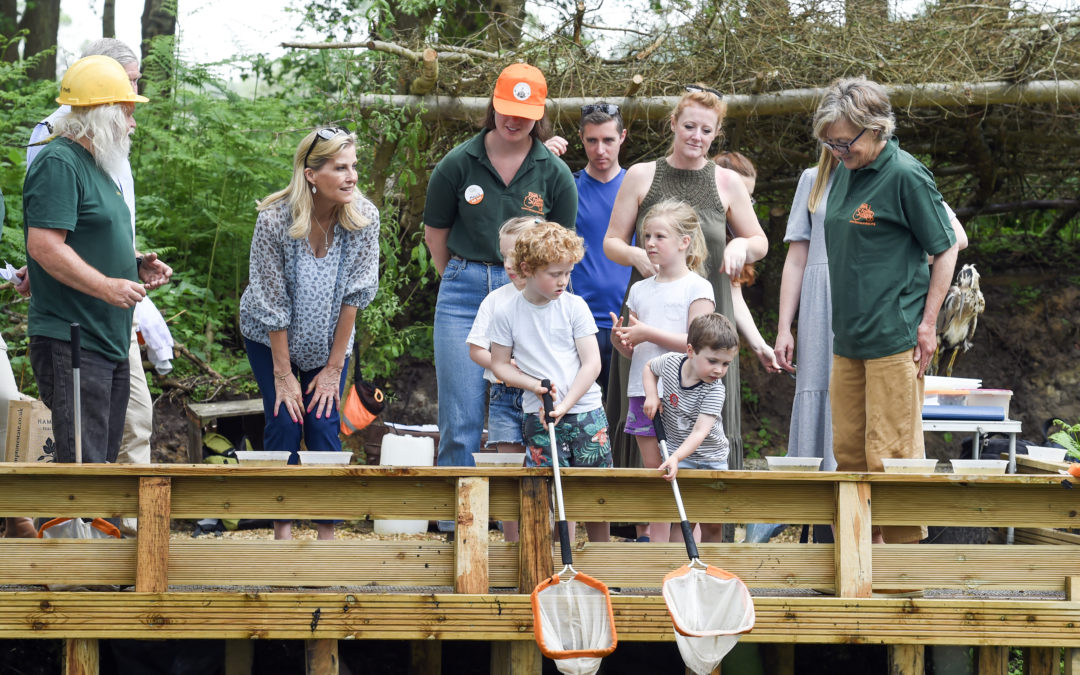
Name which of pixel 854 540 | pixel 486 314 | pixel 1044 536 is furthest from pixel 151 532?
pixel 1044 536

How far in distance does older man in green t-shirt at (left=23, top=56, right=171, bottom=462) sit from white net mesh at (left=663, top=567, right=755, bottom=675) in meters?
2.03

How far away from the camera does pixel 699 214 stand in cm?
436

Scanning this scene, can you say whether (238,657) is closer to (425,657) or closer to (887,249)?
(425,657)

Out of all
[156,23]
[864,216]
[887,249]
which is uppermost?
[156,23]

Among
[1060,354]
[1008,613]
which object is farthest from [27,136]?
[1060,354]

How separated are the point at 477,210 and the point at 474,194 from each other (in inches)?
2.5

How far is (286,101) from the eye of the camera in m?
8.76

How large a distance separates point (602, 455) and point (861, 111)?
5.04ft

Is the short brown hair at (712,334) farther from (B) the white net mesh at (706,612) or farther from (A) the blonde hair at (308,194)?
(A) the blonde hair at (308,194)

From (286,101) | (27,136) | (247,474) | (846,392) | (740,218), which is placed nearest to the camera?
(247,474)

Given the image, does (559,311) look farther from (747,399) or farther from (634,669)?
(747,399)

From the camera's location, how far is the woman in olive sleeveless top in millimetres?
4281

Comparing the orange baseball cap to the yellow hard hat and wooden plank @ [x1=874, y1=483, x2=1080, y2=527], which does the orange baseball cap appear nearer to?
the yellow hard hat

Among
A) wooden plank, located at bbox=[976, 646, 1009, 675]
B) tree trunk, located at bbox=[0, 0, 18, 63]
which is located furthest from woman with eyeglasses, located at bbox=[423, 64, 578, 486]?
tree trunk, located at bbox=[0, 0, 18, 63]
